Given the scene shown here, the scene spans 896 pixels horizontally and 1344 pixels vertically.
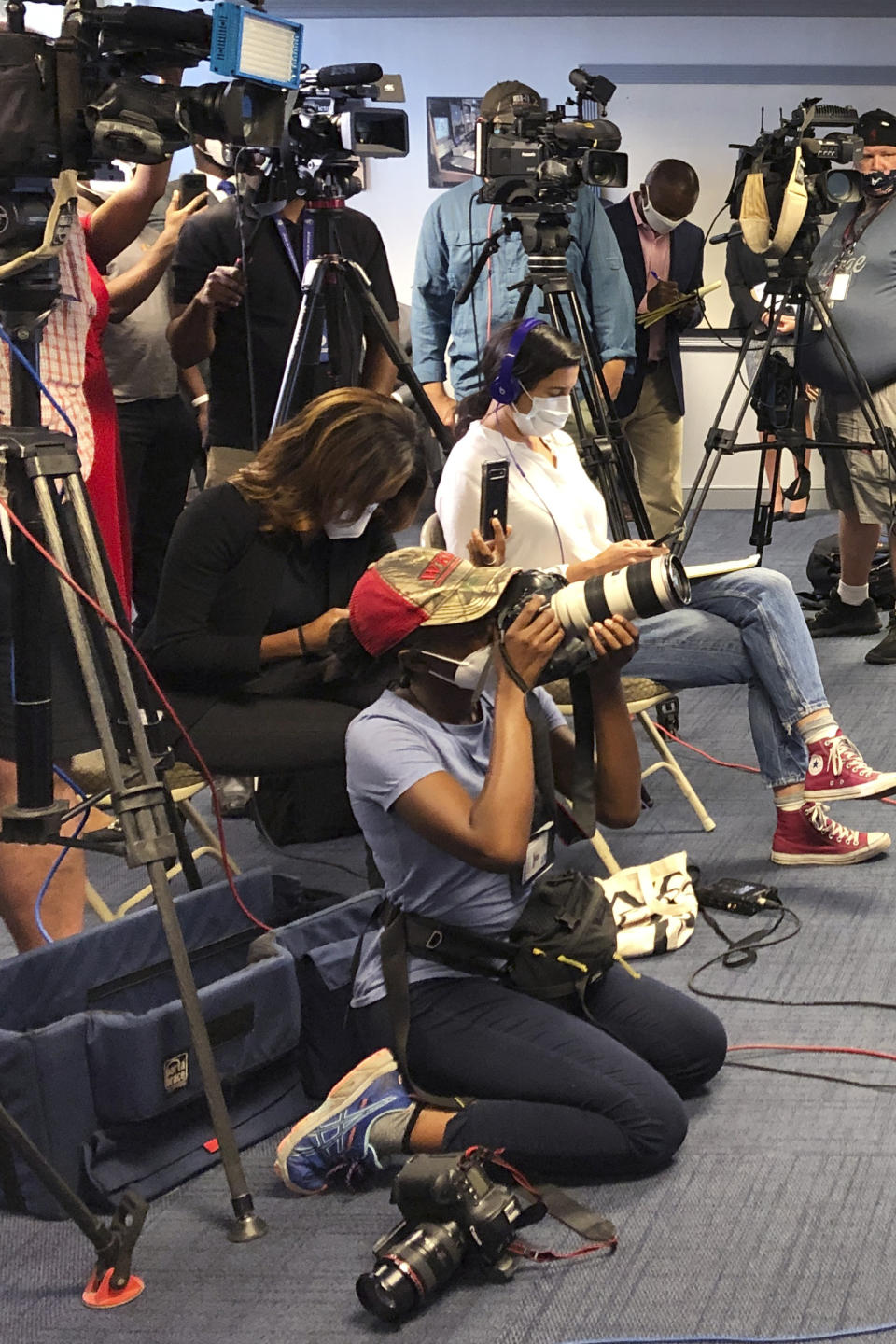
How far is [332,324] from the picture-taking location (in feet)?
10.8

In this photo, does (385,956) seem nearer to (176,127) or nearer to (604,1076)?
(604,1076)

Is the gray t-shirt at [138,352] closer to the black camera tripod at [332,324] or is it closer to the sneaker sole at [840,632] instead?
the black camera tripod at [332,324]

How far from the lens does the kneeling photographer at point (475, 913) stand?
1.99 meters

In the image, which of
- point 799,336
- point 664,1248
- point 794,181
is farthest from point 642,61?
point 664,1248

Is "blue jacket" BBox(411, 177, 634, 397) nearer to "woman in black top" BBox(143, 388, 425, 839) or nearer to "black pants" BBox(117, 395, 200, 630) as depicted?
"black pants" BBox(117, 395, 200, 630)

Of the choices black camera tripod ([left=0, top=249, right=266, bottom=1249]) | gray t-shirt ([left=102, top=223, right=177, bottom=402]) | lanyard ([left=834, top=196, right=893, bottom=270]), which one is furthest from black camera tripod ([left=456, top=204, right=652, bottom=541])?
black camera tripod ([left=0, top=249, right=266, bottom=1249])

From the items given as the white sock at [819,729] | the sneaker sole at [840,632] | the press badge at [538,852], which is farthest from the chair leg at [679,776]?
the sneaker sole at [840,632]

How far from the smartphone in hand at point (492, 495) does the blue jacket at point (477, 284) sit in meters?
1.31

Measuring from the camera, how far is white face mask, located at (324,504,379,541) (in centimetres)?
271

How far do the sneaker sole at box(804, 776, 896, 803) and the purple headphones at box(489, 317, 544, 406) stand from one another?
0.98m

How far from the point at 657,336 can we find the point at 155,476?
2072 millimetres

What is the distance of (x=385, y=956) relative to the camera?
6.80 ft

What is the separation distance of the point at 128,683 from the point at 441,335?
2505 mm

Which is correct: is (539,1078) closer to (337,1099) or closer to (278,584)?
(337,1099)
